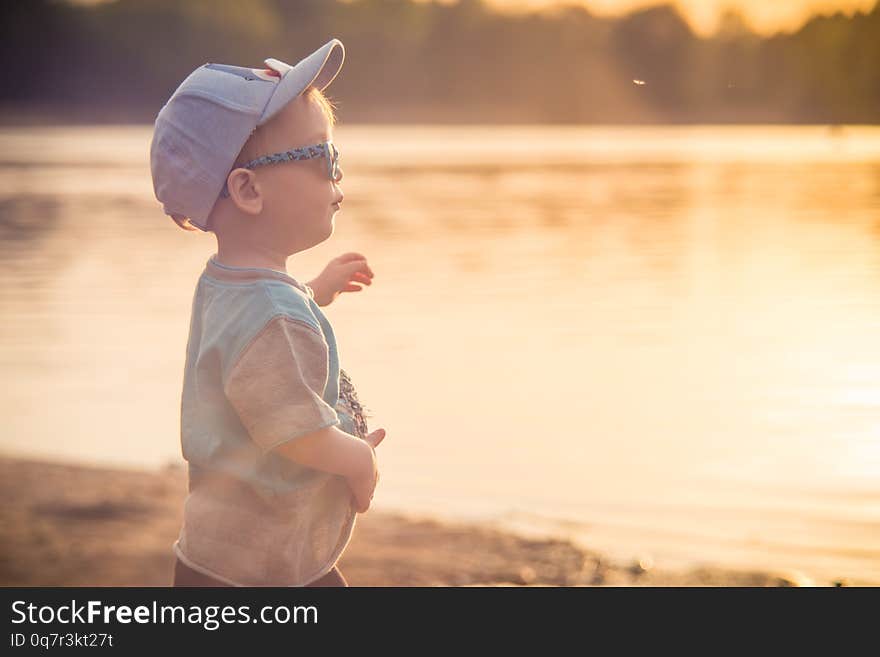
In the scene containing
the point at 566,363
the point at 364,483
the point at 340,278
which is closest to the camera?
the point at 364,483

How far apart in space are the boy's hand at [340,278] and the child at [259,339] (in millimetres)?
278

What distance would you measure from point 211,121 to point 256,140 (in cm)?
8

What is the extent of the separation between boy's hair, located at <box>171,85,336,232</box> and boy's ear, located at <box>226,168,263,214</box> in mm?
26

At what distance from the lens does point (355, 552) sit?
6.93 meters

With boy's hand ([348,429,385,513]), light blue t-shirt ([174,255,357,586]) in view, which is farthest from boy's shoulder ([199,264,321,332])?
boy's hand ([348,429,385,513])

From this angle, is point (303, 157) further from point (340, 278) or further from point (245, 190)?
point (340, 278)

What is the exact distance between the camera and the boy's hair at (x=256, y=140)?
2.26m

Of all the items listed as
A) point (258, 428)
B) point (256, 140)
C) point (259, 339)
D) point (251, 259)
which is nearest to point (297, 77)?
point (256, 140)

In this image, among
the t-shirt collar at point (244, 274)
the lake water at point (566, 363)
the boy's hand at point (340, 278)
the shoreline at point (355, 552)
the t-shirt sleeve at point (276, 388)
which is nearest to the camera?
the t-shirt sleeve at point (276, 388)

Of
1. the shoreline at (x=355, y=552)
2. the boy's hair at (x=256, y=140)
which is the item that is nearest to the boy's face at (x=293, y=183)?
the boy's hair at (x=256, y=140)

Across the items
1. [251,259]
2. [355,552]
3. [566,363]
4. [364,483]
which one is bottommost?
[364,483]

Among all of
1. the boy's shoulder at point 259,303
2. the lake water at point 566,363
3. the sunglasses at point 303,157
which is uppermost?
the lake water at point 566,363

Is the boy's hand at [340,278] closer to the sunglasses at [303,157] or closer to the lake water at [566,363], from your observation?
the sunglasses at [303,157]
